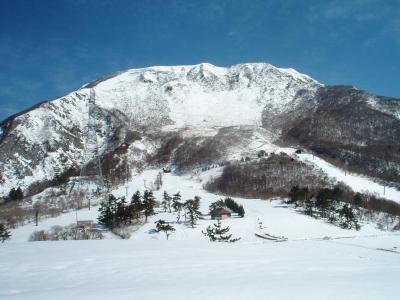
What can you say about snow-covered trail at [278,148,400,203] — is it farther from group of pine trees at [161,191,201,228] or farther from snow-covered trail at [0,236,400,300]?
snow-covered trail at [0,236,400,300]

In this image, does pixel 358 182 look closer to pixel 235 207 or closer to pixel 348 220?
pixel 348 220

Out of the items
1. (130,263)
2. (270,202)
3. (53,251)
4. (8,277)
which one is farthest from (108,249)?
(270,202)

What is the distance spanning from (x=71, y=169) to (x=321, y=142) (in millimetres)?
120749

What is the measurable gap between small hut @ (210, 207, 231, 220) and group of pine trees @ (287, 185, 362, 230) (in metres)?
15.2

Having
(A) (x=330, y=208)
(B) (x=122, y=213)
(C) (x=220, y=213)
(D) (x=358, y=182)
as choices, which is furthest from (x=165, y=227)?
(D) (x=358, y=182)

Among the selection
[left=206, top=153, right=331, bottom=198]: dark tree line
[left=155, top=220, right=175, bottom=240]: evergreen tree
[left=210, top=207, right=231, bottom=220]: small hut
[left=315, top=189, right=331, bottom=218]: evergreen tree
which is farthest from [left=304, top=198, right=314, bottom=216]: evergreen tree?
[left=155, top=220, right=175, bottom=240]: evergreen tree

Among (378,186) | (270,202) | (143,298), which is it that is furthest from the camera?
(378,186)

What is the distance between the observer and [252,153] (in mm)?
150625

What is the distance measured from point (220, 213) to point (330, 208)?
19.9 meters

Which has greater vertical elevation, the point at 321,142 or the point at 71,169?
the point at 321,142

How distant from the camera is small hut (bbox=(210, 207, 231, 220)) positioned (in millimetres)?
62062

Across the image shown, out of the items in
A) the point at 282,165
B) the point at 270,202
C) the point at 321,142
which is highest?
the point at 321,142

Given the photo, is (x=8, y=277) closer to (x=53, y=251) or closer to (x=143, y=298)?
(x=53, y=251)

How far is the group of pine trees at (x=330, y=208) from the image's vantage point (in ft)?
195
